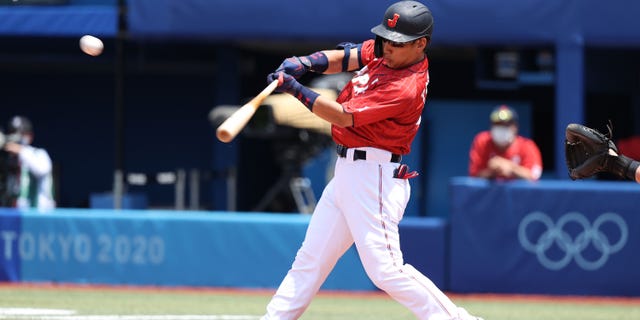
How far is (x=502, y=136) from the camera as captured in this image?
36.4 ft

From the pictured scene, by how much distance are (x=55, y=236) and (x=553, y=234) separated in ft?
14.1

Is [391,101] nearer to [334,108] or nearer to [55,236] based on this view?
[334,108]

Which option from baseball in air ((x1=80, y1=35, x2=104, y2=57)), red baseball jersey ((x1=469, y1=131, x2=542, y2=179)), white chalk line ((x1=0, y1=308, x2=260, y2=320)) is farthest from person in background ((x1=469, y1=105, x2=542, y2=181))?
baseball in air ((x1=80, y1=35, x2=104, y2=57))

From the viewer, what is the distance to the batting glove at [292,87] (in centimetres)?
603

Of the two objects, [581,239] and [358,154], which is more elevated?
[358,154]

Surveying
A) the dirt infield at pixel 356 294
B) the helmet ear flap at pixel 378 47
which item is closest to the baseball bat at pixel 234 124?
the helmet ear flap at pixel 378 47

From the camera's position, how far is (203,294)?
1028 centimetres

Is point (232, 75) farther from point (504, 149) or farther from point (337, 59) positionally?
point (337, 59)

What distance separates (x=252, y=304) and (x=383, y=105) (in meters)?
3.70

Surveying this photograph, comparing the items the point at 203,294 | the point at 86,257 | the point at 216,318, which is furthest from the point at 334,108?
the point at 86,257

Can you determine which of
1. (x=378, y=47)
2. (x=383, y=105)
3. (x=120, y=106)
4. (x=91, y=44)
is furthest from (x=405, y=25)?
(x=120, y=106)

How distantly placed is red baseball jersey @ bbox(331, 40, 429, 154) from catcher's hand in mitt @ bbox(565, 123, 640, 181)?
0.87 metres

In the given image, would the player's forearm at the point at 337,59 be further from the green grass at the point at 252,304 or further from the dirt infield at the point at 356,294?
the dirt infield at the point at 356,294

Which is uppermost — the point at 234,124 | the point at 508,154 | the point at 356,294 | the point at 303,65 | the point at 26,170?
the point at 303,65
